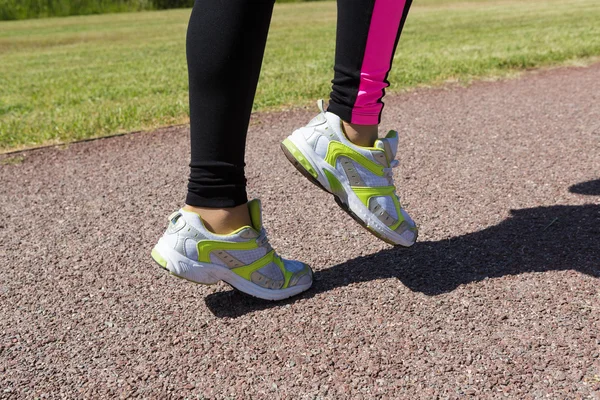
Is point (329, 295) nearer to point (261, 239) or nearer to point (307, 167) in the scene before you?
point (261, 239)

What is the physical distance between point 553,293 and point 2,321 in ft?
4.71

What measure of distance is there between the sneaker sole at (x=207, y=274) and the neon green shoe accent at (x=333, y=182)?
0.89 ft

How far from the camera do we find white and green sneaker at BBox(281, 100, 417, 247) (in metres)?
1.77

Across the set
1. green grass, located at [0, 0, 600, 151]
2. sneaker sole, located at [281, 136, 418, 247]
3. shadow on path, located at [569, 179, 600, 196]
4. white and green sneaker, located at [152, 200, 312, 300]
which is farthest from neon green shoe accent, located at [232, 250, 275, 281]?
green grass, located at [0, 0, 600, 151]

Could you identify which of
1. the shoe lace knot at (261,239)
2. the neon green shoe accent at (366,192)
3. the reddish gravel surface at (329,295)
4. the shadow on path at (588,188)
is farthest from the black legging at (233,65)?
the shadow on path at (588,188)

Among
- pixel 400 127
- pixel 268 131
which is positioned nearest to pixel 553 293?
pixel 400 127

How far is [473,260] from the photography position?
6.26ft

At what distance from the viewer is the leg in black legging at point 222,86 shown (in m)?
1.48

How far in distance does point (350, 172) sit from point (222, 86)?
448 millimetres

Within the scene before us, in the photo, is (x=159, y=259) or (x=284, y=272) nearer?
(x=159, y=259)

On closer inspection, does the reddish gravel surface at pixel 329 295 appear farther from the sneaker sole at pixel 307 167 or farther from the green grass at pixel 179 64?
the green grass at pixel 179 64

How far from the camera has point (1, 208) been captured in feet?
8.74

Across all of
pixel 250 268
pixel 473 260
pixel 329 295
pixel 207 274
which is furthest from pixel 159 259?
pixel 473 260

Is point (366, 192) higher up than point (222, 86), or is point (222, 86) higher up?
point (222, 86)
